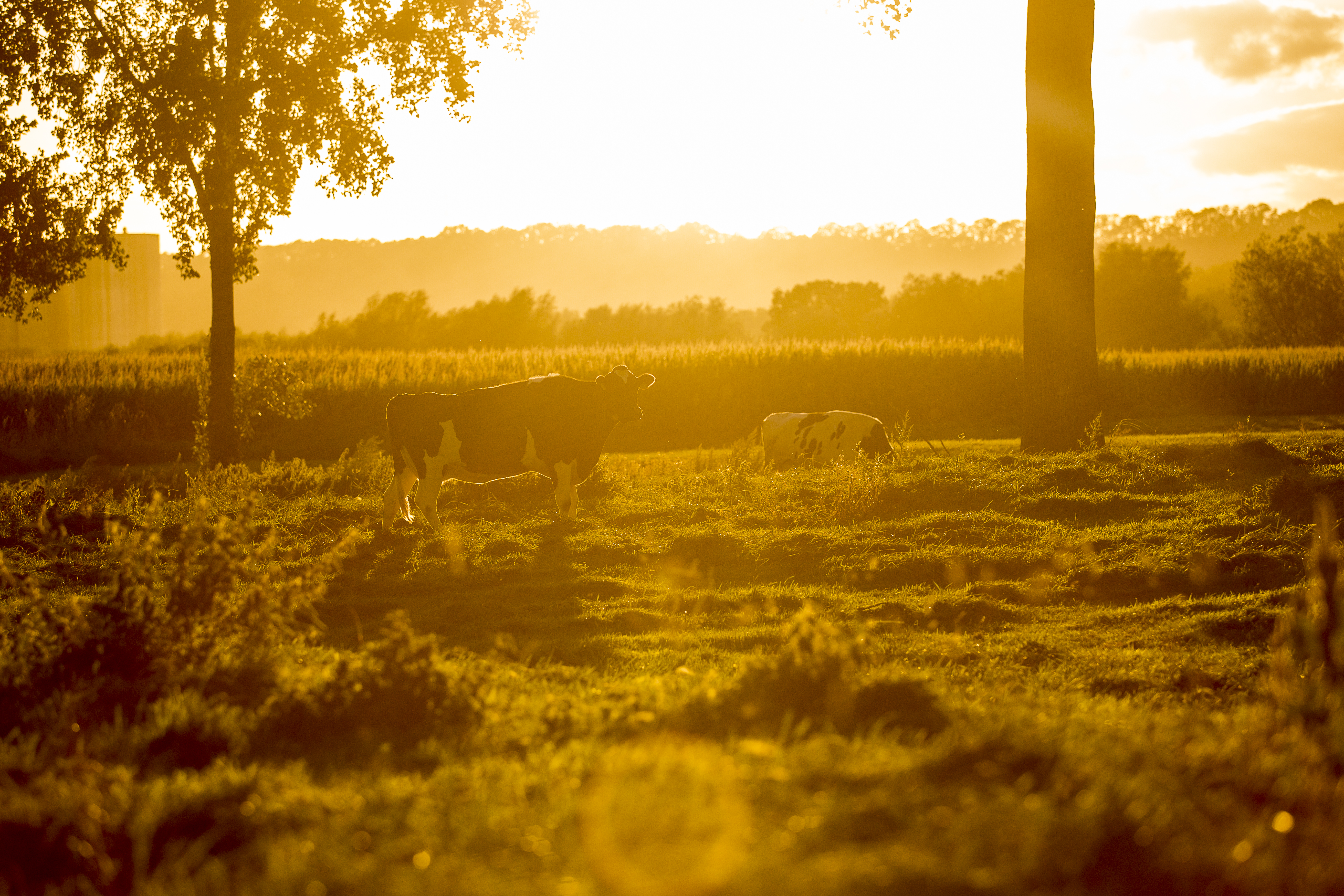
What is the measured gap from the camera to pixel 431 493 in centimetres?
1199

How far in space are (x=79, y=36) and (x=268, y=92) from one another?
129 inches

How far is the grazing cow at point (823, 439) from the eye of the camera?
17.2m

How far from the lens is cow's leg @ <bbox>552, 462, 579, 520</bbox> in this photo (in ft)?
40.8

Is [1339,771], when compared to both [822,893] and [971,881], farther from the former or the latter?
[822,893]

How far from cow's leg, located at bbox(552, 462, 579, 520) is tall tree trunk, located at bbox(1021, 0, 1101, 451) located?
6.62m

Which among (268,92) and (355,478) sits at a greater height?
(268,92)

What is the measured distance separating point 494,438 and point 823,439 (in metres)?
7.11

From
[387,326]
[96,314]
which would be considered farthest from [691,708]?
[96,314]

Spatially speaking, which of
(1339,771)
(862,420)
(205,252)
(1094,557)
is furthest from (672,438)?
(1339,771)

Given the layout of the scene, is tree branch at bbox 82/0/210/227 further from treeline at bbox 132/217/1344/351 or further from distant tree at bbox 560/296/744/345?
distant tree at bbox 560/296/744/345

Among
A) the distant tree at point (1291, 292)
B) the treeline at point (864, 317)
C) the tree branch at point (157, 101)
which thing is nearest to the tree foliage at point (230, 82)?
the tree branch at point (157, 101)

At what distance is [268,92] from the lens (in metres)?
15.2

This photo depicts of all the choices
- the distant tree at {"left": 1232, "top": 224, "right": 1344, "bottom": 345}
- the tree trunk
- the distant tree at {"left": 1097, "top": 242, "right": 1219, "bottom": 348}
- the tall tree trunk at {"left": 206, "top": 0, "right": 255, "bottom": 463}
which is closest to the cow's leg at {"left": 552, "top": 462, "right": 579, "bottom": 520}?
the tall tree trunk at {"left": 206, "top": 0, "right": 255, "bottom": 463}

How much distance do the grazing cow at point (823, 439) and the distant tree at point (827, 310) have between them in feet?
179
